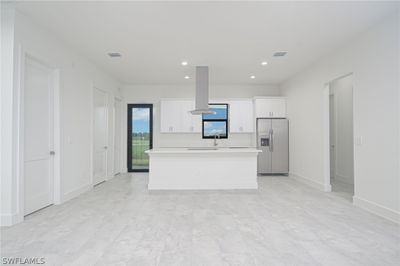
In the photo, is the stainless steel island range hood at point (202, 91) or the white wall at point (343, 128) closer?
the stainless steel island range hood at point (202, 91)

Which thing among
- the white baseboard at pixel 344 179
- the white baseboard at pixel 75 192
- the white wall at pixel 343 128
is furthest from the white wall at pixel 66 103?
the white baseboard at pixel 344 179

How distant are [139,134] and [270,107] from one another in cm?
422

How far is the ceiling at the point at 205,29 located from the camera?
3.16 m

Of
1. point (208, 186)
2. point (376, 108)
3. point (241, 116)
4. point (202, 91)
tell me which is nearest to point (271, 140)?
point (241, 116)

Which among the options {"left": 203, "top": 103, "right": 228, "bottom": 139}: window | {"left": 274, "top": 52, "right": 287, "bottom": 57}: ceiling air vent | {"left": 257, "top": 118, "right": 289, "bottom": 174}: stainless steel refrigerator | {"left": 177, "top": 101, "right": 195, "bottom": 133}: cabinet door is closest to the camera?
{"left": 274, "top": 52, "right": 287, "bottom": 57}: ceiling air vent

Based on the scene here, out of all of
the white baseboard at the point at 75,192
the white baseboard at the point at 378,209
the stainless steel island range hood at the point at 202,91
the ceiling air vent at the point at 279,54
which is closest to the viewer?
the white baseboard at the point at 378,209

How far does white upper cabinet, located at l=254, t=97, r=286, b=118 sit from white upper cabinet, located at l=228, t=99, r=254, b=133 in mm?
281

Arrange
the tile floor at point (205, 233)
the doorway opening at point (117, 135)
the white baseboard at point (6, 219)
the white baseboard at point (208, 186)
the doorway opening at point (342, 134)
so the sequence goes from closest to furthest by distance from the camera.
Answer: the tile floor at point (205, 233)
the white baseboard at point (6, 219)
the white baseboard at point (208, 186)
the doorway opening at point (342, 134)
the doorway opening at point (117, 135)

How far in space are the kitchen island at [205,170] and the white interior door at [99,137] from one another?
169 centimetres

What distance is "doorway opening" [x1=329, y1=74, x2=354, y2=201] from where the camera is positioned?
600 cm

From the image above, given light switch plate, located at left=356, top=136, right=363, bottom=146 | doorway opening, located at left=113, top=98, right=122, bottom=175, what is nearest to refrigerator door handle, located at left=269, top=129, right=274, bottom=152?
light switch plate, located at left=356, top=136, right=363, bottom=146

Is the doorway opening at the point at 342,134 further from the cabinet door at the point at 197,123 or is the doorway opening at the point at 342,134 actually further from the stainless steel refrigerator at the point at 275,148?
the cabinet door at the point at 197,123

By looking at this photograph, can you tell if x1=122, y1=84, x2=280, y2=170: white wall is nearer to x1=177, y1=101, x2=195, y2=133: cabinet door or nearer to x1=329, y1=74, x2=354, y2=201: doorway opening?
x1=177, y1=101, x2=195, y2=133: cabinet door

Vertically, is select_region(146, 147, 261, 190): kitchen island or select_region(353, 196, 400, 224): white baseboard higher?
select_region(146, 147, 261, 190): kitchen island
